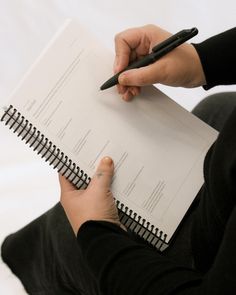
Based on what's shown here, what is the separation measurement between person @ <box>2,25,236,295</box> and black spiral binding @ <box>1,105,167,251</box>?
0.01 metres

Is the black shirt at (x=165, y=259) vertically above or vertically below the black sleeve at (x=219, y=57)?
below

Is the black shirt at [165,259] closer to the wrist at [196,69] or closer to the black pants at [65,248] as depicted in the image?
the black pants at [65,248]

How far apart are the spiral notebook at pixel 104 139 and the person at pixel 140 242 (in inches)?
0.7

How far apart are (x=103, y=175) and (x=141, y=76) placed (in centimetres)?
13

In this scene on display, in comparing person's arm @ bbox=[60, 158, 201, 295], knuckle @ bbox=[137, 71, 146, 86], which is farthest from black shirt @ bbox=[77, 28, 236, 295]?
knuckle @ bbox=[137, 71, 146, 86]

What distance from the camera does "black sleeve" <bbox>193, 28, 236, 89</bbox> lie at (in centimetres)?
59

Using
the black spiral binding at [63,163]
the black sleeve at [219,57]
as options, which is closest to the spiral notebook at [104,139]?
the black spiral binding at [63,163]

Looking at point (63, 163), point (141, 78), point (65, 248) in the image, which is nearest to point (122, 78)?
point (141, 78)

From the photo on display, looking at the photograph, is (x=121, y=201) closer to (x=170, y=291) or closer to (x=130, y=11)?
(x=170, y=291)

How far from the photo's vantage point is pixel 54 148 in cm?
55

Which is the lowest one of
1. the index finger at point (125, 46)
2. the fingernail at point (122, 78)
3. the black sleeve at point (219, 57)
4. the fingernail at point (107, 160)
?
the fingernail at point (107, 160)

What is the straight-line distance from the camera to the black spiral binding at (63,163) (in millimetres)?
551

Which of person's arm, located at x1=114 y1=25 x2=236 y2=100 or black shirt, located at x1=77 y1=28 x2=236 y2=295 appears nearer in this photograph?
black shirt, located at x1=77 y1=28 x2=236 y2=295

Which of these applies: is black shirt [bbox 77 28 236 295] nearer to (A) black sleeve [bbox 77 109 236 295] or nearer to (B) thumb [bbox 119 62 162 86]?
(A) black sleeve [bbox 77 109 236 295]
